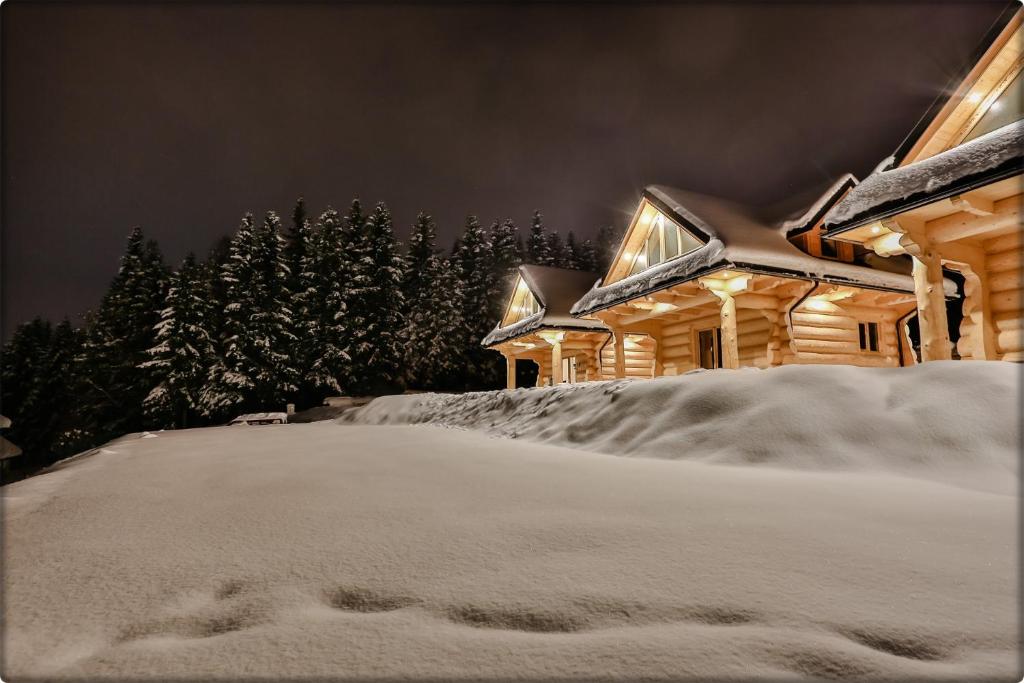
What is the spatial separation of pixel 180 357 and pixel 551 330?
20.3 metres

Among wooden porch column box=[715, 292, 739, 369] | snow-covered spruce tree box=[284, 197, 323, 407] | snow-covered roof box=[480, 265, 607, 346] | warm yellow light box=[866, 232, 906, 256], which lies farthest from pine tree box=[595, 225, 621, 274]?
warm yellow light box=[866, 232, 906, 256]

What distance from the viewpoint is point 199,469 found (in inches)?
159

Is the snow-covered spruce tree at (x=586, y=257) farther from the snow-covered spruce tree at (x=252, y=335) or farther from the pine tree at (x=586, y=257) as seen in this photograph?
the snow-covered spruce tree at (x=252, y=335)

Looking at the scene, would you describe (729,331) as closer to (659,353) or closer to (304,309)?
(659,353)

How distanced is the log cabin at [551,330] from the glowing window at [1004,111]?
33.2 feet

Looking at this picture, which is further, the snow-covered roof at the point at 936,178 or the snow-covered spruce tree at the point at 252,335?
the snow-covered spruce tree at the point at 252,335

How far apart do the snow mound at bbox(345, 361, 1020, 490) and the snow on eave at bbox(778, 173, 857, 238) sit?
7431 millimetres

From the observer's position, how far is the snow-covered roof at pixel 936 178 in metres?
5.07

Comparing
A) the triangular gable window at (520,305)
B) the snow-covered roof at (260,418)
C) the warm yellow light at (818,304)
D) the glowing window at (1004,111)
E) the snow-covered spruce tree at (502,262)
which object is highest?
the snow-covered spruce tree at (502,262)

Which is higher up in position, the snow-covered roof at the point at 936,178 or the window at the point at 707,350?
the snow-covered roof at the point at 936,178

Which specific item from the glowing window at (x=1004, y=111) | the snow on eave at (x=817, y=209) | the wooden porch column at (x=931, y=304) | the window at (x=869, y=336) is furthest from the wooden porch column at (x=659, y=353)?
the glowing window at (x=1004, y=111)

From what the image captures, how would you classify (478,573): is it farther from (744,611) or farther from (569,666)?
(744,611)

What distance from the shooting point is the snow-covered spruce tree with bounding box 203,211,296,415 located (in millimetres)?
25172

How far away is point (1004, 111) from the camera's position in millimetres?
6387
